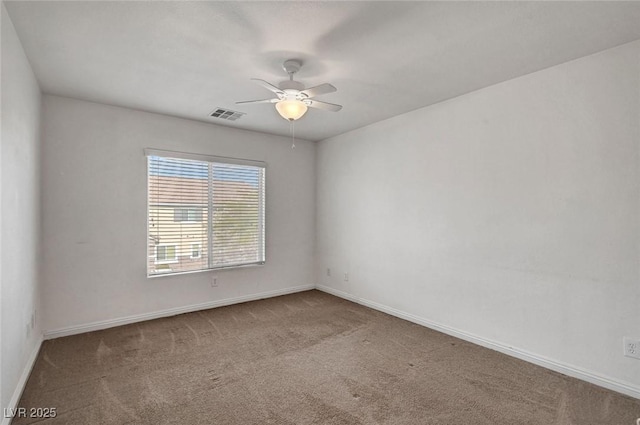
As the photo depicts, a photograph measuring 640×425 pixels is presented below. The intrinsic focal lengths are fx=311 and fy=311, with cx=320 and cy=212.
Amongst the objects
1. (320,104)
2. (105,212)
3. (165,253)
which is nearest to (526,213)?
(320,104)

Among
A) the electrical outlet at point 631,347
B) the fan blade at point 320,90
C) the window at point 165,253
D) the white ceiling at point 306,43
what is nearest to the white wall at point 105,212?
the window at point 165,253

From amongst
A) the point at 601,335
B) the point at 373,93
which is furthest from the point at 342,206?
the point at 601,335

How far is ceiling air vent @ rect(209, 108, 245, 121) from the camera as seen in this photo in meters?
3.91

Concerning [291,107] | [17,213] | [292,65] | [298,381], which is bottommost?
[298,381]

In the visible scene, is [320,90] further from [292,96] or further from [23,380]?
[23,380]

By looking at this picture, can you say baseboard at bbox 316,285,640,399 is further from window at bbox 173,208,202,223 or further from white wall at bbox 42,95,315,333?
window at bbox 173,208,202,223

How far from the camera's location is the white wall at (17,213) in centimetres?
201

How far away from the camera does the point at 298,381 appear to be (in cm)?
255

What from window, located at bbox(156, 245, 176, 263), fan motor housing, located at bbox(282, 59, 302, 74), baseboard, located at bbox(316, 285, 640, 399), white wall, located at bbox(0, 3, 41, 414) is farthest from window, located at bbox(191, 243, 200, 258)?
fan motor housing, located at bbox(282, 59, 302, 74)

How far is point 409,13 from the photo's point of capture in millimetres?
2010

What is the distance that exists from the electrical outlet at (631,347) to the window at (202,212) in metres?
4.14

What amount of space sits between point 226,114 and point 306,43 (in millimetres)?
2013

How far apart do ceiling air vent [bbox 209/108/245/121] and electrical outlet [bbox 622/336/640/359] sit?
14.2ft

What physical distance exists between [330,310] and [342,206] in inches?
63.9
